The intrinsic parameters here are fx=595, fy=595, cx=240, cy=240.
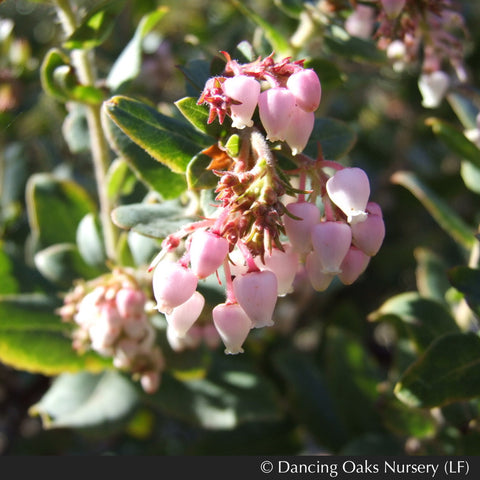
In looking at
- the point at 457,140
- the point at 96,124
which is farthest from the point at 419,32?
the point at 96,124

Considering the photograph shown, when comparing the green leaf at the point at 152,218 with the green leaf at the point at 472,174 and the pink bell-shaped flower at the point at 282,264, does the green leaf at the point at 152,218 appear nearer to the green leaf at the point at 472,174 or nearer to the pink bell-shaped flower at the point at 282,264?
the pink bell-shaped flower at the point at 282,264

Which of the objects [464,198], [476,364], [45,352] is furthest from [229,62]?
[464,198]

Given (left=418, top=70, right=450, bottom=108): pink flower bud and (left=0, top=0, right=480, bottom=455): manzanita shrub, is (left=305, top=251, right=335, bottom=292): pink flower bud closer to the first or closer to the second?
(left=0, top=0, right=480, bottom=455): manzanita shrub

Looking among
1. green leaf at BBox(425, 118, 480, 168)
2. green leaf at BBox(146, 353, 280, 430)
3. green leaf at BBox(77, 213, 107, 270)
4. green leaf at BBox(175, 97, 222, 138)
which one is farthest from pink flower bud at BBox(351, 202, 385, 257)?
green leaf at BBox(146, 353, 280, 430)

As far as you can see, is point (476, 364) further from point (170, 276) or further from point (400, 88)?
point (400, 88)

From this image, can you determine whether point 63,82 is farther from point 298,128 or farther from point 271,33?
point 298,128
